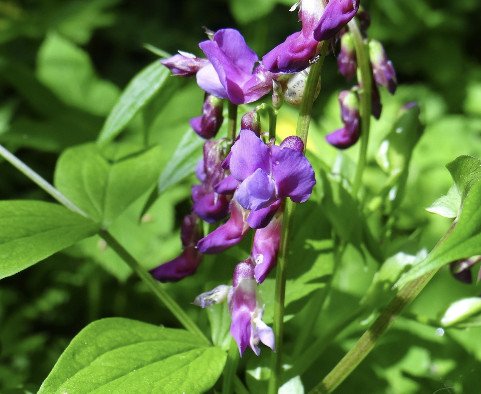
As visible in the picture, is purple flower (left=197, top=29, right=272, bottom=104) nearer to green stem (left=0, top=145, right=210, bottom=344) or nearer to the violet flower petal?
the violet flower petal

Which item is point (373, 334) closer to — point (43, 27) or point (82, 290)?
point (82, 290)

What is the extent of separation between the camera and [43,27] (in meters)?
3.84

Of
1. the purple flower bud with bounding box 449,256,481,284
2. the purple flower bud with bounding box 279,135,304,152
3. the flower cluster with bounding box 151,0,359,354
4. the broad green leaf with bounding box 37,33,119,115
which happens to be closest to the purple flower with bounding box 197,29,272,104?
the flower cluster with bounding box 151,0,359,354

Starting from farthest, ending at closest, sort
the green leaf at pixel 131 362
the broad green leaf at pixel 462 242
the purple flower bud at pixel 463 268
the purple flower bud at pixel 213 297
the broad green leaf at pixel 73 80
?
the broad green leaf at pixel 73 80 → the purple flower bud at pixel 463 268 → the purple flower bud at pixel 213 297 → the green leaf at pixel 131 362 → the broad green leaf at pixel 462 242

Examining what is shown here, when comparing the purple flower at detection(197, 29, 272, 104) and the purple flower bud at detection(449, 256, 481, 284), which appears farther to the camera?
the purple flower bud at detection(449, 256, 481, 284)

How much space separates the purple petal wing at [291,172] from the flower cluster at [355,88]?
1.93ft

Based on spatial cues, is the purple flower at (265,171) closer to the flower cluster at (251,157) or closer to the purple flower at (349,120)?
the flower cluster at (251,157)

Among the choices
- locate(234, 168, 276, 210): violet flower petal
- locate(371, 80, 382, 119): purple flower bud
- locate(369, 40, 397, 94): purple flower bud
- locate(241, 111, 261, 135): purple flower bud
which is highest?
locate(241, 111, 261, 135): purple flower bud

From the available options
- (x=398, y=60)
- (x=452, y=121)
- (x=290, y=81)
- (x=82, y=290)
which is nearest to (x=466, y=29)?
(x=398, y=60)

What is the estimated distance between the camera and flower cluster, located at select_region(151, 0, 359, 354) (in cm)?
117

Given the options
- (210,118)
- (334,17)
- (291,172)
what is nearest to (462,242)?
(291,172)

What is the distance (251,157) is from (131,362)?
448 millimetres

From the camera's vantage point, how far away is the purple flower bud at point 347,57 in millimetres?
1730

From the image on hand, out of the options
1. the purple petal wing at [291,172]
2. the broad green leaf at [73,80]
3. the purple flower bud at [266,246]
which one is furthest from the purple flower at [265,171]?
the broad green leaf at [73,80]
